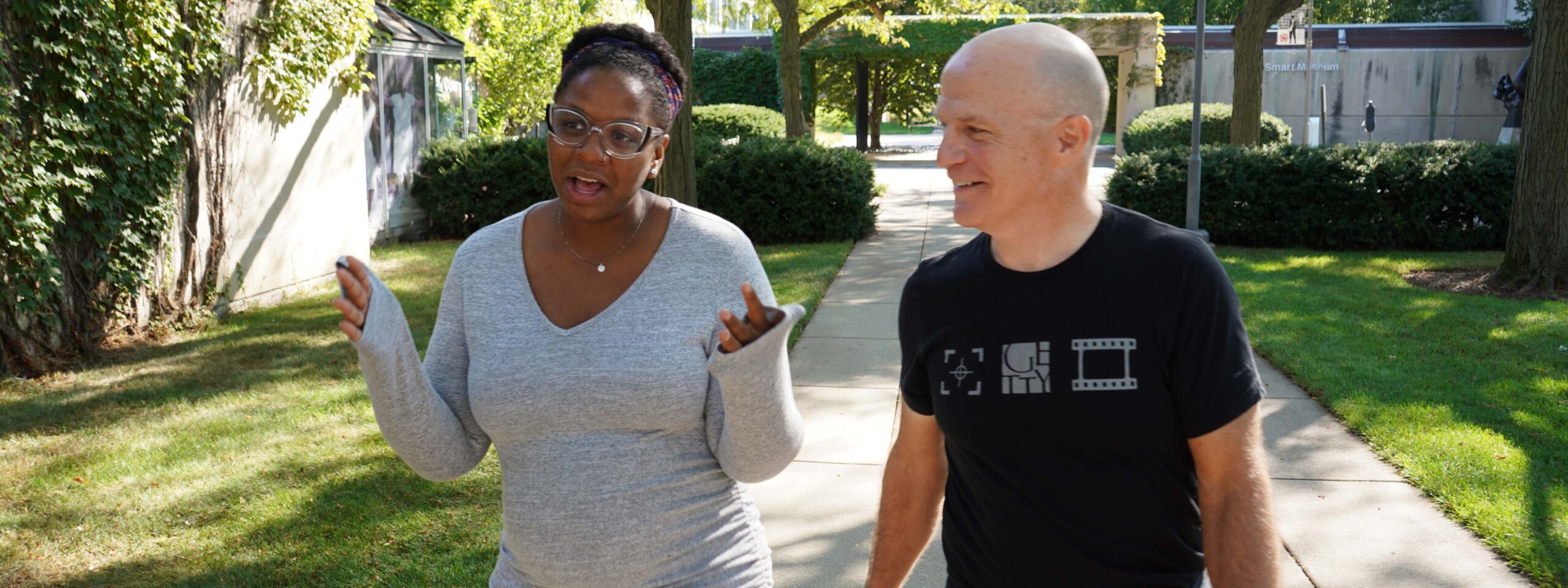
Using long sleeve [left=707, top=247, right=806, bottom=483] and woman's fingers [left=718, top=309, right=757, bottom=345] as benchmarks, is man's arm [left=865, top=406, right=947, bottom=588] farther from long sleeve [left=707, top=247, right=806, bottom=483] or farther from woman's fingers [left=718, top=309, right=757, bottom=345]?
woman's fingers [left=718, top=309, right=757, bottom=345]

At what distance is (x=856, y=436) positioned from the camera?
20.8 ft

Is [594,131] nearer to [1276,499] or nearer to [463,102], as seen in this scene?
[1276,499]

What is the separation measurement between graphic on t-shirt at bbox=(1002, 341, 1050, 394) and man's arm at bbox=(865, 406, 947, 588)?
0.35 meters

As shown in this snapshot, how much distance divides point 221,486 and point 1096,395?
4.65 meters

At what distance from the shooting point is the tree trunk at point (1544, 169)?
9.94 metres

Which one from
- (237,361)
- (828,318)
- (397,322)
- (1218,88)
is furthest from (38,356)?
(1218,88)

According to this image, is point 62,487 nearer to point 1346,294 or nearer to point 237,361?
point 237,361

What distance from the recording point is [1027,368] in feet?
6.50

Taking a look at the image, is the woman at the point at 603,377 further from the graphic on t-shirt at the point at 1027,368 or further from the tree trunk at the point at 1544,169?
the tree trunk at the point at 1544,169

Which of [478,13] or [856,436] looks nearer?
[856,436]

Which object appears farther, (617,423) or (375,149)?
(375,149)

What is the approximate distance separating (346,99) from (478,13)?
10371mm

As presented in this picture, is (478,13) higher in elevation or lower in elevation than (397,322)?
higher

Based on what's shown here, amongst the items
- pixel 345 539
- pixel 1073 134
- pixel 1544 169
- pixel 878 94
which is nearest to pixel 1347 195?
pixel 1544 169
